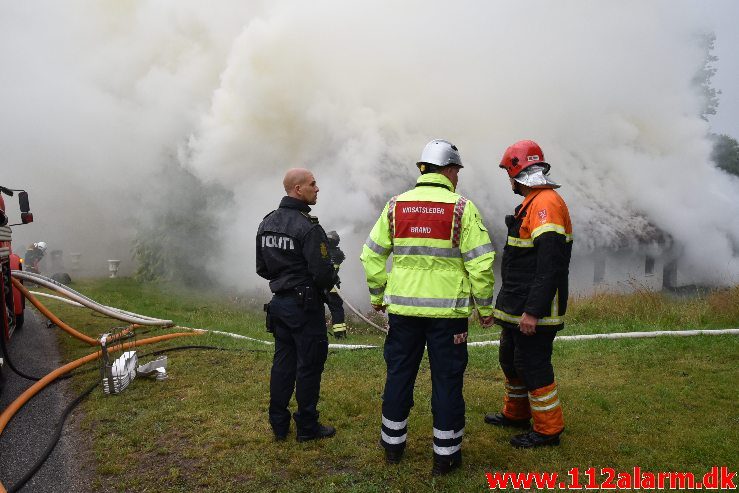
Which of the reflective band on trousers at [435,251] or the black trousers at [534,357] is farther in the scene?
the black trousers at [534,357]

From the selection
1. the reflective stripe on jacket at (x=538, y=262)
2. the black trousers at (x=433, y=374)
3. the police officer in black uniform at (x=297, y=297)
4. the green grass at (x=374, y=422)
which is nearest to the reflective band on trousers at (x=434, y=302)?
the black trousers at (x=433, y=374)

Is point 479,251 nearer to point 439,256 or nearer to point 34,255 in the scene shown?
point 439,256

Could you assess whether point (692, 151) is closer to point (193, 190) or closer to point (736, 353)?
point (736, 353)

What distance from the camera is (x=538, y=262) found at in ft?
11.0

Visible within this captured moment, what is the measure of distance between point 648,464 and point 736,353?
3261 millimetres

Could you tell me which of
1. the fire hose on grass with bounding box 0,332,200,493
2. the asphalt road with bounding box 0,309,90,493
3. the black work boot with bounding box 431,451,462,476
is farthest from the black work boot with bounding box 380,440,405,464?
the fire hose on grass with bounding box 0,332,200,493

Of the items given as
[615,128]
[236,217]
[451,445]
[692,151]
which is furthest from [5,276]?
[692,151]

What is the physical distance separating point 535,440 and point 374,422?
1205mm

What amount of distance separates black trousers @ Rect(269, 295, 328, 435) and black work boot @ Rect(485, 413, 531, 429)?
1332mm

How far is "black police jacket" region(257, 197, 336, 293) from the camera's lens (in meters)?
3.57

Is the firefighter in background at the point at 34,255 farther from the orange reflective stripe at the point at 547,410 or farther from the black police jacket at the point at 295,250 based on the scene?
the orange reflective stripe at the point at 547,410

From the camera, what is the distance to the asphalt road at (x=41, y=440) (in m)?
3.33

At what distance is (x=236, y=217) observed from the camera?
13.1 metres

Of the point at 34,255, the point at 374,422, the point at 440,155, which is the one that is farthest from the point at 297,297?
the point at 34,255
